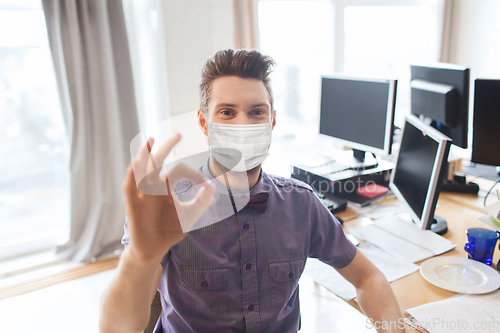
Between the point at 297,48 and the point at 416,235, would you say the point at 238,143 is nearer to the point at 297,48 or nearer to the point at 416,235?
the point at 416,235

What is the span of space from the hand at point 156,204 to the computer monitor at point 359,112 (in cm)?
141

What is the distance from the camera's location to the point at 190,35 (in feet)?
7.96

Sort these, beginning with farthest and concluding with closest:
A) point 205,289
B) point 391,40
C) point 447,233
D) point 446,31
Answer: point 446,31 → point 391,40 → point 447,233 → point 205,289

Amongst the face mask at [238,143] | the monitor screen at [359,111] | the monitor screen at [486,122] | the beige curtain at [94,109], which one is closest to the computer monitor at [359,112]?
the monitor screen at [359,111]

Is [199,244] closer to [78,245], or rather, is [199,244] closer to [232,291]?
[232,291]

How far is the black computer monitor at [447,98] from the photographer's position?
5.45 feet

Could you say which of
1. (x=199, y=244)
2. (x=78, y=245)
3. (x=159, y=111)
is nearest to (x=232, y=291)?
(x=199, y=244)

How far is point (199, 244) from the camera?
999mm

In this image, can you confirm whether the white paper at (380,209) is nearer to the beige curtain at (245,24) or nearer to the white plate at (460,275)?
the white plate at (460,275)

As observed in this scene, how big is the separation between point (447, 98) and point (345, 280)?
106 cm

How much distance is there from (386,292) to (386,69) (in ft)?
10.0

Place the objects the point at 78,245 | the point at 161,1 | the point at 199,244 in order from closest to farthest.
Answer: the point at 199,244, the point at 161,1, the point at 78,245

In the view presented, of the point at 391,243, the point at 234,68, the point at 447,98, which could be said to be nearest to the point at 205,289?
the point at 234,68

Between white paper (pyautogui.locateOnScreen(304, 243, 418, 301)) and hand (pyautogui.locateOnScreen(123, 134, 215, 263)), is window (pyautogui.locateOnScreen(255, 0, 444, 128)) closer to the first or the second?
white paper (pyautogui.locateOnScreen(304, 243, 418, 301))
